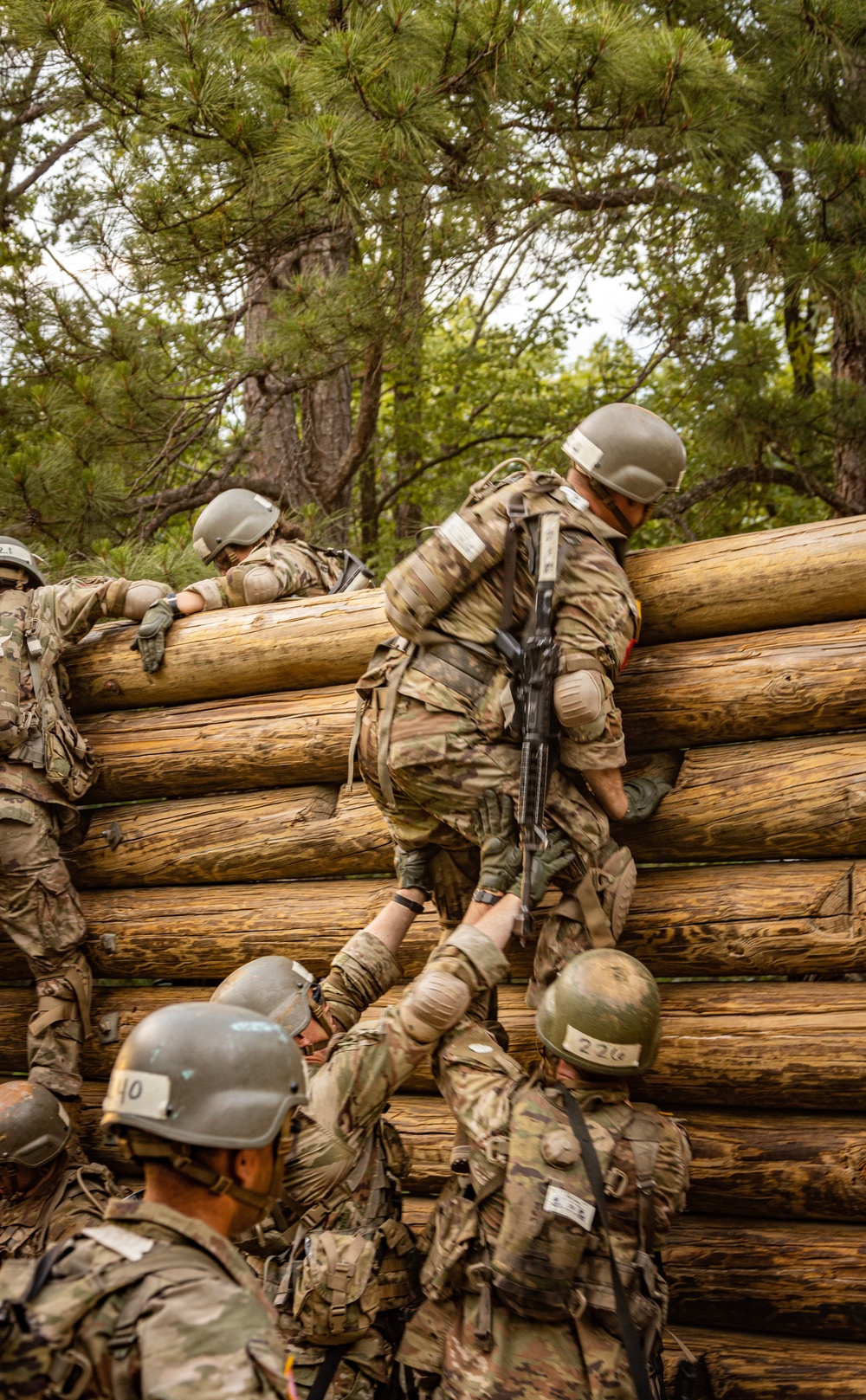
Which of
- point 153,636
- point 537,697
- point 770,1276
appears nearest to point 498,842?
point 537,697

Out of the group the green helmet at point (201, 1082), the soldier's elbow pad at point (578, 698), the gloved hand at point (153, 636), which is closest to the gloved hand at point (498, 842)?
the soldier's elbow pad at point (578, 698)

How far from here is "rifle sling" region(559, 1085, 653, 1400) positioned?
3693mm

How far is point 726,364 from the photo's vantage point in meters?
9.24

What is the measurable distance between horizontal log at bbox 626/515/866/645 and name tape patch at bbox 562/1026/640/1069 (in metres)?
2.04

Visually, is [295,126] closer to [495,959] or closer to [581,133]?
[581,133]

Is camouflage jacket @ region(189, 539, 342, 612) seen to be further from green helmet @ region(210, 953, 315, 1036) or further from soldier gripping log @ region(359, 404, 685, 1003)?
green helmet @ region(210, 953, 315, 1036)

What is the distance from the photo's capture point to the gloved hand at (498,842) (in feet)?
15.4

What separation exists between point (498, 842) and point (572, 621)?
87cm

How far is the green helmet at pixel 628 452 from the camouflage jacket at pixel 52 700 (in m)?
3.09

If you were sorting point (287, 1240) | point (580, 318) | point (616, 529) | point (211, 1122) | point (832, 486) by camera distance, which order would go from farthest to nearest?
1. point (580, 318)
2. point (832, 486)
3. point (616, 529)
4. point (287, 1240)
5. point (211, 1122)

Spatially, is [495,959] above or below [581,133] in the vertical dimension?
below

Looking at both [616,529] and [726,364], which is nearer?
[616,529]

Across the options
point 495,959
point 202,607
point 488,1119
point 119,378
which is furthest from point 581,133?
point 488,1119

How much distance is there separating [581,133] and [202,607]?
4.45 metres
